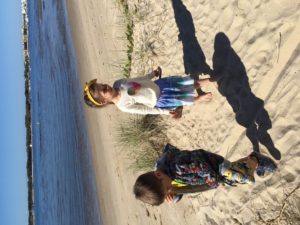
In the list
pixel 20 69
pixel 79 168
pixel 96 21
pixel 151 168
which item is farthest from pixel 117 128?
pixel 20 69

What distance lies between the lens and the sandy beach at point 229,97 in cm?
396

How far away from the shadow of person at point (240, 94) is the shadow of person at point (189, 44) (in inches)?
10.4

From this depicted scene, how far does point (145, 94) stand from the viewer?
13.5ft

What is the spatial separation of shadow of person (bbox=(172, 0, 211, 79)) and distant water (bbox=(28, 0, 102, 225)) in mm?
3509

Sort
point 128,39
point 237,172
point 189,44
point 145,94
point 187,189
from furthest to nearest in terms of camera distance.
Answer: point 128,39 → point 189,44 → point 145,94 → point 187,189 → point 237,172

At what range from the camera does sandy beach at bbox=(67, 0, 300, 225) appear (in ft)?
13.0

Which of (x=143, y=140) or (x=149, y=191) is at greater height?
(x=143, y=140)

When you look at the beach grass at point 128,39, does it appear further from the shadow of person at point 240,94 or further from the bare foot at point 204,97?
the bare foot at point 204,97

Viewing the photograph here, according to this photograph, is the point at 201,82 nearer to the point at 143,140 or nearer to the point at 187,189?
the point at 187,189

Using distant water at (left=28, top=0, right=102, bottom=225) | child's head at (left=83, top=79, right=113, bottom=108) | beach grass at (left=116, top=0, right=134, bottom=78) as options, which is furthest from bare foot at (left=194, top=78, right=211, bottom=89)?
distant water at (left=28, top=0, right=102, bottom=225)

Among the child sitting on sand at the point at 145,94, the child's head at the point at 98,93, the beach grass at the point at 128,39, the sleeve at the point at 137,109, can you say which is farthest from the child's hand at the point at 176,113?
the beach grass at the point at 128,39

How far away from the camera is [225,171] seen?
12.4ft

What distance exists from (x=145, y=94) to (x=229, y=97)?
1.07 metres

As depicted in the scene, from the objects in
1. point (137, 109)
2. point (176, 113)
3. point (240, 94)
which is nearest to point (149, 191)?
point (137, 109)
